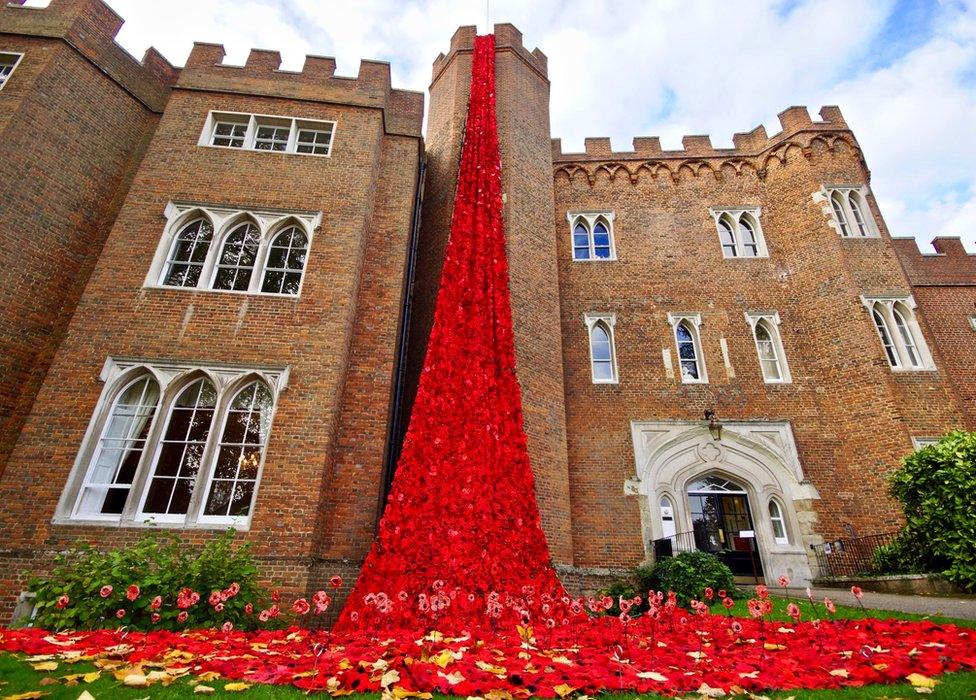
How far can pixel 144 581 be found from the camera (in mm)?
5930

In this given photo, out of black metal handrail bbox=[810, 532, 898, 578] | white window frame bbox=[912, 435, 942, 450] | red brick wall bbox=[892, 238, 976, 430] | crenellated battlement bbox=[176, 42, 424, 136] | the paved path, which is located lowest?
the paved path

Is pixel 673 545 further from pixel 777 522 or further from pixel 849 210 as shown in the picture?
pixel 849 210

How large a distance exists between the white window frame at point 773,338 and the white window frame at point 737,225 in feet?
6.79

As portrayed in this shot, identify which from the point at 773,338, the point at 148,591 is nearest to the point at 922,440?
the point at 773,338

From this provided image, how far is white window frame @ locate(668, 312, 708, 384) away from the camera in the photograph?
13852mm

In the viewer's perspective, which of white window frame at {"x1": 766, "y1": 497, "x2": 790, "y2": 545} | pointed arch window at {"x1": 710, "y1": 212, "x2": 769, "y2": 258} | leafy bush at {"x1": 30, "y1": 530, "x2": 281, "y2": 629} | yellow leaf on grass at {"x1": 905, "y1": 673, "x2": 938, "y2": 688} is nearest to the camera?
yellow leaf on grass at {"x1": 905, "y1": 673, "x2": 938, "y2": 688}

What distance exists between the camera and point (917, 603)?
24.1ft

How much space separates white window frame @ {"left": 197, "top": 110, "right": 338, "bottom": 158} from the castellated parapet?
8.56 meters

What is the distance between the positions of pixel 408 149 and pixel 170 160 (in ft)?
17.0

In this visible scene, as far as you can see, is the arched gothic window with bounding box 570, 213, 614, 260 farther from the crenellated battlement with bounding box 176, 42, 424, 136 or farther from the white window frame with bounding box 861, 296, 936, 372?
the white window frame with bounding box 861, 296, 936, 372

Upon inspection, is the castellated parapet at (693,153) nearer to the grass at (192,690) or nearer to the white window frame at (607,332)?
the white window frame at (607,332)

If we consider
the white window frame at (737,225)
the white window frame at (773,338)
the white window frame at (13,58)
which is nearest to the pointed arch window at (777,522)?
the white window frame at (773,338)

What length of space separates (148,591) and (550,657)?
4.96 meters

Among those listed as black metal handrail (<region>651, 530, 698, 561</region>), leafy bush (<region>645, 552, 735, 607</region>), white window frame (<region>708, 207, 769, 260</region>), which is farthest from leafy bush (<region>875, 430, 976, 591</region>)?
white window frame (<region>708, 207, 769, 260</region>)
